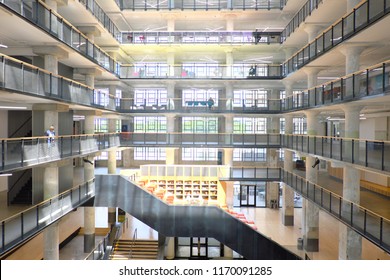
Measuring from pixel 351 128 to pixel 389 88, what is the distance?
12.4 feet

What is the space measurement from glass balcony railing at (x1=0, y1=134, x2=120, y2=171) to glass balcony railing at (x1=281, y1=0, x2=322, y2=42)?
1125cm

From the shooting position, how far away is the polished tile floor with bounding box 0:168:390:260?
13.7 meters

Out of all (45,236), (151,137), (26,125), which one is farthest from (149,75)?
(45,236)

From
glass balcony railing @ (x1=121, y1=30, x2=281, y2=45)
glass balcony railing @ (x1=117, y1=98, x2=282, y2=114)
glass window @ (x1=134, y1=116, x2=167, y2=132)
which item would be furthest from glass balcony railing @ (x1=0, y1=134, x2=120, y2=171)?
glass window @ (x1=134, y1=116, x2=167, y2=132)

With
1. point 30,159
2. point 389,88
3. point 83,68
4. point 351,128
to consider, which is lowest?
point 30,159

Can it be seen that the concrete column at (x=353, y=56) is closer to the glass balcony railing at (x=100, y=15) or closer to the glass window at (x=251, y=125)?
the glass balcony railing at (x=100, y=15)

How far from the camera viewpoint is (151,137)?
67.1 ft

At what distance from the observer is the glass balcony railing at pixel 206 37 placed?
20.2 metres

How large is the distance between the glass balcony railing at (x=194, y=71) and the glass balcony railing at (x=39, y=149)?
21.2 feet

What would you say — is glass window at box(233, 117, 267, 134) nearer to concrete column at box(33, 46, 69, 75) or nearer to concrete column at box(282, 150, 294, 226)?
concrete column at box(282, 150, 294, 226)

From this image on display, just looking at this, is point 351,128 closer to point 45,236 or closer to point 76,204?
point 76,204

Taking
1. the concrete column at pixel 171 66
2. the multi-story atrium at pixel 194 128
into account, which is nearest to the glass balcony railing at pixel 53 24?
the multi-story atrium at pixel 194 128

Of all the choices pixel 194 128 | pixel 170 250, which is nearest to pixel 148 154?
pixel 194 128

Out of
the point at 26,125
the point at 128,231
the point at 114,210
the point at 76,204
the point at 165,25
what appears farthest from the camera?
the point at 165,25
